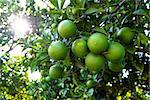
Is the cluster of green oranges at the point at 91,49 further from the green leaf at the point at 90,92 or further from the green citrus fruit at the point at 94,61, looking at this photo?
the green leaf at the point at 90,92

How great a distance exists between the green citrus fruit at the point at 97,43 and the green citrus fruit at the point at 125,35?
0.63 feet

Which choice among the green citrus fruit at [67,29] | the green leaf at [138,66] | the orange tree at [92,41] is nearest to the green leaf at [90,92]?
the orange tree at [92,41]

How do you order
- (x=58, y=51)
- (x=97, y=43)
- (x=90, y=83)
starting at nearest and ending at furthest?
(x=97, y=43) → (x=58, y=51) → (x=90, y=83)

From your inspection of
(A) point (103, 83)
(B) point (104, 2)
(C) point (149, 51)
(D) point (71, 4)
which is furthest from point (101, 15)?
(A) point (103, 83)

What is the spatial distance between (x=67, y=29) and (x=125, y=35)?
0.30 m

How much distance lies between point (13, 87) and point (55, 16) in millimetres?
2731

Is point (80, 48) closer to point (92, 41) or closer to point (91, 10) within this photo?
point (92, 41)

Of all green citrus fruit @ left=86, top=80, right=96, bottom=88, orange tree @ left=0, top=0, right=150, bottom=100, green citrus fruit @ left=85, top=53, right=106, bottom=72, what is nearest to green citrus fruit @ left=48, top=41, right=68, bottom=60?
orange tree @ left=0, top=0, right=150, bottom=100

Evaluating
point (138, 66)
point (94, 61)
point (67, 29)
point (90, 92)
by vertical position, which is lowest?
point (90, 92)

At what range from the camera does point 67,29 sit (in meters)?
1.45

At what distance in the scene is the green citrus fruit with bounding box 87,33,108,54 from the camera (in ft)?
4.48

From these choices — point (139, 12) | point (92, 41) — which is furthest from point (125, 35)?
point (92, 41)

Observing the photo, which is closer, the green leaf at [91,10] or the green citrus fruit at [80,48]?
the green citrus fruit at [80,48]

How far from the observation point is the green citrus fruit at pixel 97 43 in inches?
53.8
